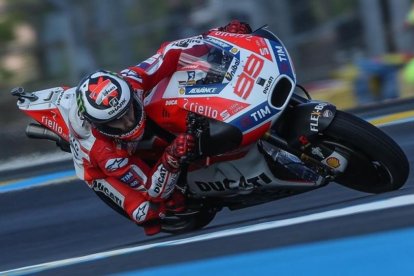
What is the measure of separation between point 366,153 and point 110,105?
1189 millimetres

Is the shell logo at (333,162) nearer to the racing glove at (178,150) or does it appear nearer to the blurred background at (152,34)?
the racing glove at (178,150)

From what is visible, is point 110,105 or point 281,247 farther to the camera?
point 110,105

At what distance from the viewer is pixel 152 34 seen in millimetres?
10148

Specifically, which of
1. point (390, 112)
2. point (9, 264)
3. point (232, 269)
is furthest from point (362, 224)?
point (390, 112)

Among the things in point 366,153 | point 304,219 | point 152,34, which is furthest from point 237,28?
point 152,34

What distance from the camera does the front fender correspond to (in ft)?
14.5

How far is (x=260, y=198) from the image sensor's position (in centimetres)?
494

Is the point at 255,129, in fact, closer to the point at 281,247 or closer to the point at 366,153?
the point at 366,153

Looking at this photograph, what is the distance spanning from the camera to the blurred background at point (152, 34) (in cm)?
994

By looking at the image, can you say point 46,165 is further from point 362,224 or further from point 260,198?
point 362,224

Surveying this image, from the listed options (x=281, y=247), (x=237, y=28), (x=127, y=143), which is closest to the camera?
(x=281, y=247)

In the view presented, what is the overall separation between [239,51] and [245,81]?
0.60 feet

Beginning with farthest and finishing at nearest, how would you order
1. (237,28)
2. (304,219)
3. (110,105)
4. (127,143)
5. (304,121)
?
1. (237,28)
2. (127,143)
3. (304,121)
4. (110,105)
5. (304,219)

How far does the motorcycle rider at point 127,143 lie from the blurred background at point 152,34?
4921 millimetres
